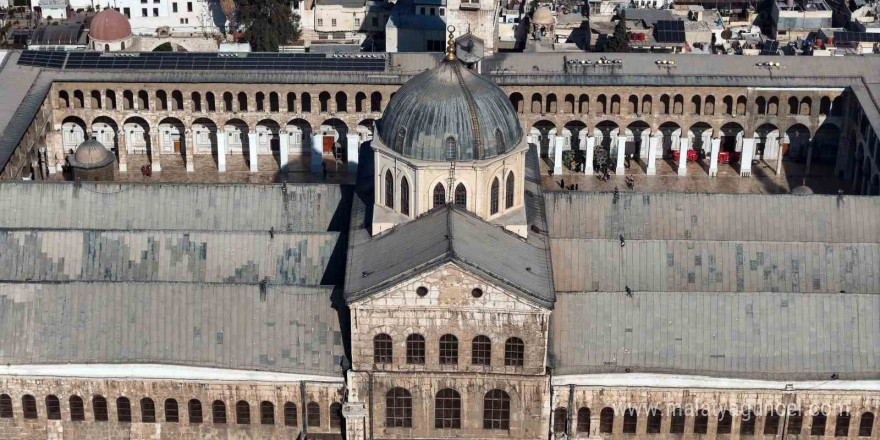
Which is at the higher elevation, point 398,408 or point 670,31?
point 670,31

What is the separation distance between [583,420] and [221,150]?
6739 centimetres

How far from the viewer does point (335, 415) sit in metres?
102

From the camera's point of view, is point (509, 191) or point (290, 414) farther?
point (509, 191)

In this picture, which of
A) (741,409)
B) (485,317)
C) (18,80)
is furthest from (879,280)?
(18,80)

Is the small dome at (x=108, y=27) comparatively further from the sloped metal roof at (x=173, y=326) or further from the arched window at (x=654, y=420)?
the arched window at (x=654, y=420)

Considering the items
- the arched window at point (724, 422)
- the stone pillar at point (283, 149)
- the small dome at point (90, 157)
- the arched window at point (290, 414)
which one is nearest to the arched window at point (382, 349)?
the arched window at point (290, 414)

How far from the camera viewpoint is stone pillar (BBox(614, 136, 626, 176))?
519ft

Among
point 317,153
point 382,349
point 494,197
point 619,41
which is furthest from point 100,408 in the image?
point 619,41

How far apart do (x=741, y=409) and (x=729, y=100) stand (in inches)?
2411

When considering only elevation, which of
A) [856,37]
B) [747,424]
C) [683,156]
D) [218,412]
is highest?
[856,37]

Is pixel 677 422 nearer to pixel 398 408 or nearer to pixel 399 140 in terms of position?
pixel 398 408

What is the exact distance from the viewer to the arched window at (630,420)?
334 ft

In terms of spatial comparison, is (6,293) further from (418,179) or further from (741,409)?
(741,409)

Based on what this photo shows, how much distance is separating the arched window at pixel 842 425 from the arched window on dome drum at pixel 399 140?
32623 millimetres
